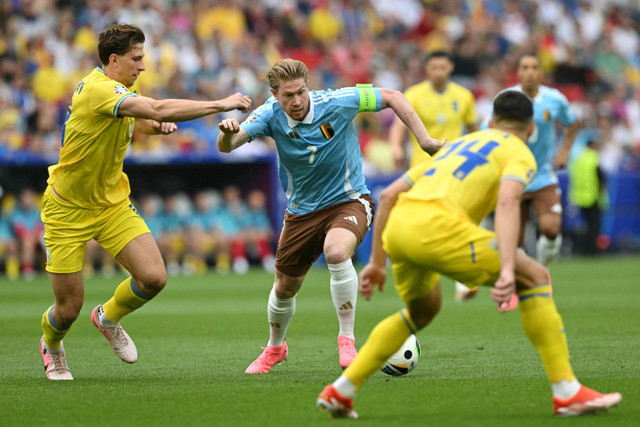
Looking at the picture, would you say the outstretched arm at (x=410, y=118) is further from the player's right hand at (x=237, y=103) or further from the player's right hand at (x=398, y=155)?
the player's right hand at (x=398, y=155)

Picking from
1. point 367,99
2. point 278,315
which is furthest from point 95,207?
point 367,99

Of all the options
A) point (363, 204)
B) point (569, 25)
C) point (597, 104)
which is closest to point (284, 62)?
point (363, 204)

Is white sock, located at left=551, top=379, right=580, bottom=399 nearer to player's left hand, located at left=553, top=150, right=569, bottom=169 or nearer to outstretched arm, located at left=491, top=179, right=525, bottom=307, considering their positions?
outstretched arm, located at left=491, top=179, right=525, bottom=307

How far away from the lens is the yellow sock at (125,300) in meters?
7.57

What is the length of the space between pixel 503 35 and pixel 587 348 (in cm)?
2058

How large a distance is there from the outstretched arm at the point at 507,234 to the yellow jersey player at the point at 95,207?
2979 millimetres

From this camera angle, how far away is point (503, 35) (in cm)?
2775

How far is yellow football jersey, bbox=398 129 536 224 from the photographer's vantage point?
210 inches

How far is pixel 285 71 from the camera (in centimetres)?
714

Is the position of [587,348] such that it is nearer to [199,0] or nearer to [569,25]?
[199,0]

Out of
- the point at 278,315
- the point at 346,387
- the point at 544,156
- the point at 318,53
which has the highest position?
the point at 318,53

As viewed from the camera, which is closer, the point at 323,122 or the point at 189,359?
the point at 323,122

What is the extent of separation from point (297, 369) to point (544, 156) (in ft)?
16.1

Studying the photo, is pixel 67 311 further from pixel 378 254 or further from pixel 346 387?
pixel 378 254
